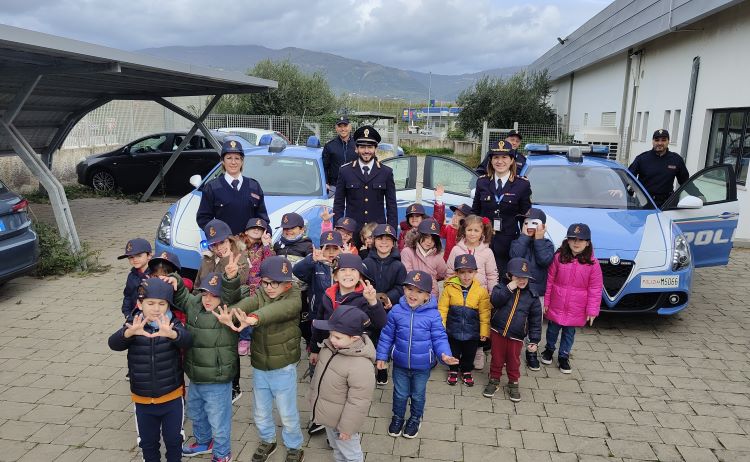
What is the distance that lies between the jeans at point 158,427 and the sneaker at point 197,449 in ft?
0.91

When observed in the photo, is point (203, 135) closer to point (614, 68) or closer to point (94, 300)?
point (94, 300)

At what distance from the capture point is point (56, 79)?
29.3 feet

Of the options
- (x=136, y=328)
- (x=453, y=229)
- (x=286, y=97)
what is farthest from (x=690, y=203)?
(x=286, y=97)

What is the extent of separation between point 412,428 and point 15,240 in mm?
4930

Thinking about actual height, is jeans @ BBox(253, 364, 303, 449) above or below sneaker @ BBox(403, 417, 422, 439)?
above

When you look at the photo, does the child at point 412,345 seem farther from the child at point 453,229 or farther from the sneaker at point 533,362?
the child at point 453,229

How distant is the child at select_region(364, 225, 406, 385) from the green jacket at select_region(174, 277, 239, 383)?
1209 mm

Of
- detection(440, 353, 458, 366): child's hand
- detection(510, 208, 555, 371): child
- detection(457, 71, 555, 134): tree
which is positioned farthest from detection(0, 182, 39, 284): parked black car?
detection(457, 71, 555, 134): tree

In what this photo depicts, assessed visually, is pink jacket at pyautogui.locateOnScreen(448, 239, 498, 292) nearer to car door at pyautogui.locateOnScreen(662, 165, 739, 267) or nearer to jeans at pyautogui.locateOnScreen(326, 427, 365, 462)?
jeans at pyautogui.locateOnScreen(326, 427, 365, 462)

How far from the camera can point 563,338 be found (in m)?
4.75

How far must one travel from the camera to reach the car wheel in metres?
13.9

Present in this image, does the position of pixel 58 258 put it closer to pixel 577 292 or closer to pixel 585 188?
pixel 577 292

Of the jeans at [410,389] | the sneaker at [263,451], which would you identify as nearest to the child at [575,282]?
the jeans at [410,389]

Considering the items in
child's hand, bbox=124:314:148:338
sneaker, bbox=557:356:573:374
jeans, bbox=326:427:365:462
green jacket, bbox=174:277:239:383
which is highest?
child's hand, bbox=124:314:148:338
